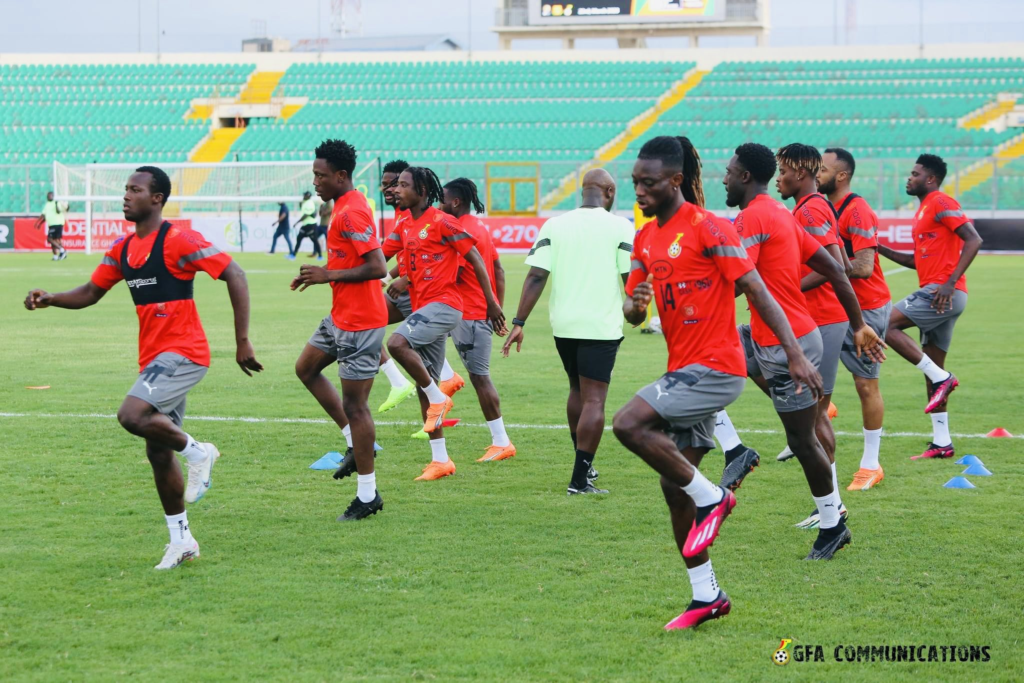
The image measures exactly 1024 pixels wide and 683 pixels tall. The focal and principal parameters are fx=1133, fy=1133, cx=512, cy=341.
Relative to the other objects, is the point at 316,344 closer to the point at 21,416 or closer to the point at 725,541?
the point at 725,541

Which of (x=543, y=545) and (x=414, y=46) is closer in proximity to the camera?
(x=543, y=545)

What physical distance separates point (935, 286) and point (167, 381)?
600cm

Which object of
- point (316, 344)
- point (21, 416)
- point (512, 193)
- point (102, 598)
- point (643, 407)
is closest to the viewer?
point (643, 407)

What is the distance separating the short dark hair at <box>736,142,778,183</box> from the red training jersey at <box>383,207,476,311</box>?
259cm

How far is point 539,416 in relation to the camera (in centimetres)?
1023

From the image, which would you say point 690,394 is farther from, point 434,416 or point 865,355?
point 434,416

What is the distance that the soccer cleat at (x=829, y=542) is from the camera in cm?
584

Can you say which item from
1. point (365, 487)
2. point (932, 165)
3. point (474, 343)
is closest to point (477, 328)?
point (474, 343)

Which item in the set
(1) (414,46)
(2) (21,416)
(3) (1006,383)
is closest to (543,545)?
(2) (21,416)

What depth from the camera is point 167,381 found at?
5.64m

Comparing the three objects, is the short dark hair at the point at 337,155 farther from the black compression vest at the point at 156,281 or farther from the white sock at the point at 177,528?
the white sock at the point at 177,528

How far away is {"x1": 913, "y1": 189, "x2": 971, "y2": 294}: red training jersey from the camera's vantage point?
349 inches

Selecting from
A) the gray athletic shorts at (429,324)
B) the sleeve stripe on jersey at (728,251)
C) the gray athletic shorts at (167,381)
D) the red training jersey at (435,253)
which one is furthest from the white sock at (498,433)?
the sleeve stripe on jersey at (728,251)

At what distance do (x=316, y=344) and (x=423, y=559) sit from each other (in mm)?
2081
